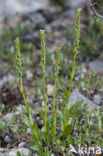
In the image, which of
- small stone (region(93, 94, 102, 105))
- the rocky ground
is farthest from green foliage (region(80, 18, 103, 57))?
small stone (region(93, 94, 102, 105))

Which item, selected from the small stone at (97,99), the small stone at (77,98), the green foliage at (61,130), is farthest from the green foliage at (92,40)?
the green foliage at (61,130)

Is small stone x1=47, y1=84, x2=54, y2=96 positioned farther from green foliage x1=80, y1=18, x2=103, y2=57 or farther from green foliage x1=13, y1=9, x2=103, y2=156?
green foliage x1=80, y1=18, x2=103, y2=57

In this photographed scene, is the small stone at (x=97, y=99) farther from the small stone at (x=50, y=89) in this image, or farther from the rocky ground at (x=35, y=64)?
the small stone at (x=50, y=89)

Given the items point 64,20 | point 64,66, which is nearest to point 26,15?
point 64,20

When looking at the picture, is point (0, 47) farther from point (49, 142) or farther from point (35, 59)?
point (49, 142)

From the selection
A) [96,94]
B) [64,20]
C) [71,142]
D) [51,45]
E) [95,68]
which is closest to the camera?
[71,142]

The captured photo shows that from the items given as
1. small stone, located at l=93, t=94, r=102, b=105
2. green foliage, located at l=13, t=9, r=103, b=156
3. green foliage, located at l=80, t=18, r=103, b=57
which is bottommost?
green foliage, located at l=13, t=9, r=103, b=156

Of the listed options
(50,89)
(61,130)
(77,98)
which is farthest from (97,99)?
(61,130)

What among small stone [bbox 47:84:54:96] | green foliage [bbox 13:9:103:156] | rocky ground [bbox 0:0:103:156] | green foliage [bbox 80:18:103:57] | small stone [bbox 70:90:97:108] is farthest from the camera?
green foliage [bbox 80:18:103:57]
